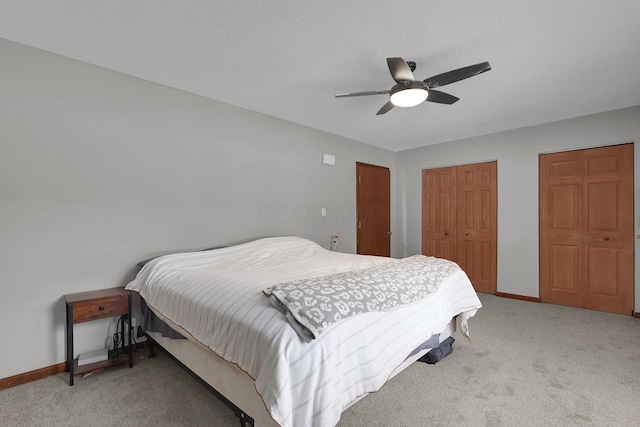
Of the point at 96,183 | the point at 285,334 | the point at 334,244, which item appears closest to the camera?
the point at 285,334

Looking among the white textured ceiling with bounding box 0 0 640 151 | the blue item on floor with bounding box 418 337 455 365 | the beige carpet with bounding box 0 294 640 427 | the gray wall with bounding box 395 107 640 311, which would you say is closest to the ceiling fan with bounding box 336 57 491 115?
the white textured ceiling with bounding box 0 0 640 151

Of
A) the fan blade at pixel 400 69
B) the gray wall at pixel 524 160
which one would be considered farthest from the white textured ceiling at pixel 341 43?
the gray wall at pixel 524 160

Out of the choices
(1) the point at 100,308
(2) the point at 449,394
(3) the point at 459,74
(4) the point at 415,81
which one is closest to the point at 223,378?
(1) the point at 100,308

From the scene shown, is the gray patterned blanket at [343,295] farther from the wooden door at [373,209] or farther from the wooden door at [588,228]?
the wooden door at [588,228]

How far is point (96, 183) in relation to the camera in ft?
8.16

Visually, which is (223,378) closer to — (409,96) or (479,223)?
(409,96)

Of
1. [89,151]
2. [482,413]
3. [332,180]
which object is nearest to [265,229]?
[332,180]

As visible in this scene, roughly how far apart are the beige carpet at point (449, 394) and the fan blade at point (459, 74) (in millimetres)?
2238

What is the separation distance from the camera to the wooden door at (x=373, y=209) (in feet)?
16.3

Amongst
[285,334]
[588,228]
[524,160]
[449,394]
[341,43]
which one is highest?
[341,43]

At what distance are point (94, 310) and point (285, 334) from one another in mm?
1863

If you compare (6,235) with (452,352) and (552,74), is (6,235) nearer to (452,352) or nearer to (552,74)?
(452,352)

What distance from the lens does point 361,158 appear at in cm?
502

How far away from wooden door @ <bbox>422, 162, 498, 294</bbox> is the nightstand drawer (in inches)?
183
